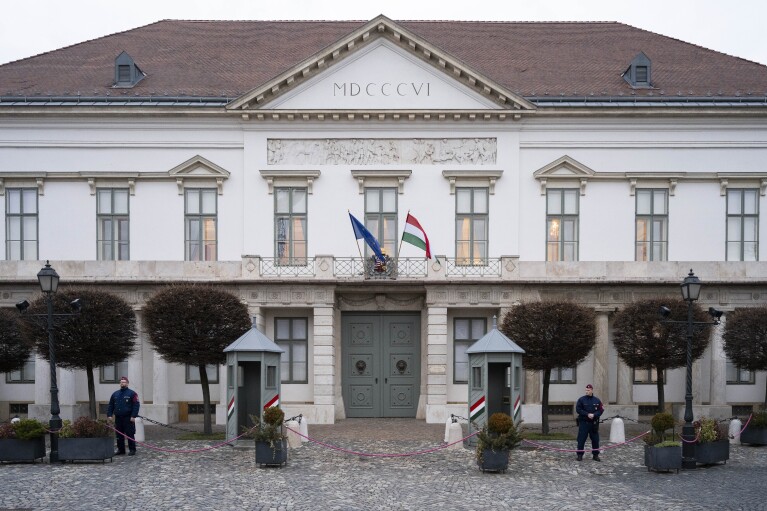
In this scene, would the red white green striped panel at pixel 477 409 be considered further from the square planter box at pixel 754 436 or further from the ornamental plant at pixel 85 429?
the ornamental plant at pixel 85 429

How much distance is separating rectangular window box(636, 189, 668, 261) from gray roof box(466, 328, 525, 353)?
9062 millimetres

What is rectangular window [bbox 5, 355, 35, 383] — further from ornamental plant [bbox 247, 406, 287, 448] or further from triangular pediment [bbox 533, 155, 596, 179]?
triangular pediment [bbox 533, 155, 596, 179]

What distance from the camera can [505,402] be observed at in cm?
2280

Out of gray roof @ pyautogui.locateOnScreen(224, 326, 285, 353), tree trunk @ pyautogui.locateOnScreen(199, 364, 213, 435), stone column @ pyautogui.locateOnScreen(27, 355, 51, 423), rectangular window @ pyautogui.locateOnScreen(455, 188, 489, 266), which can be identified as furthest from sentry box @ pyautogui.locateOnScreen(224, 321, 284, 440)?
rectangular window @ pyautogui.locateOnScreen(455, 188, 489, 266)

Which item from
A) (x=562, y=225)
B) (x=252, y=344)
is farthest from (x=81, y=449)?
(x=562, y=225)

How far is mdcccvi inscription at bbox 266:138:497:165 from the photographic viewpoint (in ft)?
94.0

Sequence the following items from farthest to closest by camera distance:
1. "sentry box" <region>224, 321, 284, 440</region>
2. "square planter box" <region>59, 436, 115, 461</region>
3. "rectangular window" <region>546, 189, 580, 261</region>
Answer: "rectangular window" <region>546, 189, 580, 261</region>, "sentry box" <region>224, 321, 284, 440</region>, "square planter box" <region>59, 436, 115, 461</region>

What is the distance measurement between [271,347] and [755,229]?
17346 millimetres

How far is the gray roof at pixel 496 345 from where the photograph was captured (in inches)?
841

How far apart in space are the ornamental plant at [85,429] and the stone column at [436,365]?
11429mm

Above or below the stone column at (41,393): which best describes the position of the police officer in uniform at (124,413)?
above

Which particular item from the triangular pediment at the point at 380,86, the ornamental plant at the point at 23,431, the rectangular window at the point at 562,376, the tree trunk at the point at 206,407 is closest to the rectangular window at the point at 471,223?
the triangular pediment at the point at 380,86

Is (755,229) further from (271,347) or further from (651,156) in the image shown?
(271,347)

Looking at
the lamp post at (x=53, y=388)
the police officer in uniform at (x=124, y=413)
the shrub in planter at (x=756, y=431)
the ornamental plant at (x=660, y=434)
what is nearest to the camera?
the ornamental plant at (x=660, y=434)
